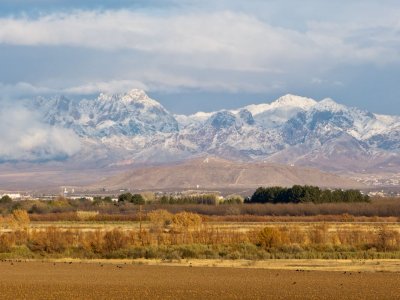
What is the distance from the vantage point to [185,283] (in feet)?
145

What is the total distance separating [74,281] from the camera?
45.4 metres

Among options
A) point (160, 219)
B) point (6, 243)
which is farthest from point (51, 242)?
point (160, 219)

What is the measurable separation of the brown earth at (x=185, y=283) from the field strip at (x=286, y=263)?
2.72m

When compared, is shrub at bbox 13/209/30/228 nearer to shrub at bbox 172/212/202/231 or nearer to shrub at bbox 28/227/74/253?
shrub at bbox 172/212/202/231

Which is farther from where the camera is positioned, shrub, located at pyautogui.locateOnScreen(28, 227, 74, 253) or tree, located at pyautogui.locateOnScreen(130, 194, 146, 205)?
tree, located at pyautogui.locateOnScreen(130, 194, 146, 205)

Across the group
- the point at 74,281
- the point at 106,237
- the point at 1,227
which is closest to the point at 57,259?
the point at 106,237

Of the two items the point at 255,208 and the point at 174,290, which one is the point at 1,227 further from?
the point at 174,290

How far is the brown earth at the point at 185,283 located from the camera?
39.2m

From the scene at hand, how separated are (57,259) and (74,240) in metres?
5.99

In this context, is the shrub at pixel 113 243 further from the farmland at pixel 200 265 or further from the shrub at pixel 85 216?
the shrub at pixel 85 216

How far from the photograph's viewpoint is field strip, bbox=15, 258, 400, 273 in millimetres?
52594

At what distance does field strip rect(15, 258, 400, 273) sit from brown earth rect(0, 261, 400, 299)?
2.72 meters

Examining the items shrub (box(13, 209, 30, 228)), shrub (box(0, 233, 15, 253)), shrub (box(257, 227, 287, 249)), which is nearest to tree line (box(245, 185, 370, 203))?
shrub (box(13, 209, 30, 228))

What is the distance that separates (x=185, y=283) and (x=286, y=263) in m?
14.1
